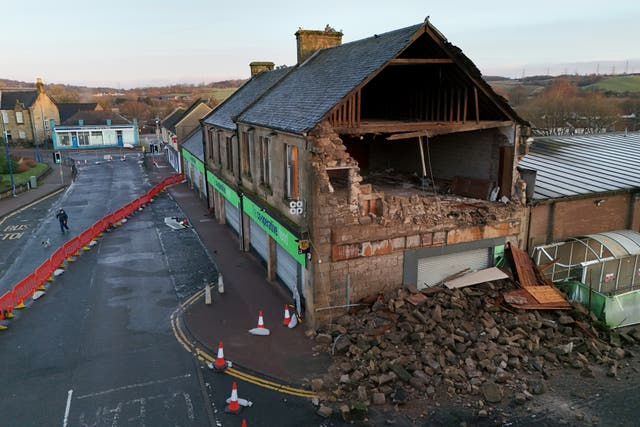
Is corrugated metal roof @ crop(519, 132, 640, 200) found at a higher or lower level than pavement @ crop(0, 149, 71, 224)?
higher

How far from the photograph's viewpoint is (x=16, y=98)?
77.8 m

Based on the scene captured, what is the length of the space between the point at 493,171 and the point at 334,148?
6761mm

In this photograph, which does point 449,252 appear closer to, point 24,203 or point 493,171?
point 493,171

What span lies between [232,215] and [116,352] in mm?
13651

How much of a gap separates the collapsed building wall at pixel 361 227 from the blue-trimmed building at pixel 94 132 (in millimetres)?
68143

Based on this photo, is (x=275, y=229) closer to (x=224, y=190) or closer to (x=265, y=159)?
(x=265, y=159)

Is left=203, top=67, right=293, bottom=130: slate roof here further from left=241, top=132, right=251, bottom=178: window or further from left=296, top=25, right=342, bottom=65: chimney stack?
left=241, top=132, right=251, bottom=178: window

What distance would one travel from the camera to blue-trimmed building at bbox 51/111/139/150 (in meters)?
72.4

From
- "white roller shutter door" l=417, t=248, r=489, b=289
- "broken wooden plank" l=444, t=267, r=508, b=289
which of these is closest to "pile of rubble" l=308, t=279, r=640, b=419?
"broken wooden plank" l=444, t=267, r=508, b=289

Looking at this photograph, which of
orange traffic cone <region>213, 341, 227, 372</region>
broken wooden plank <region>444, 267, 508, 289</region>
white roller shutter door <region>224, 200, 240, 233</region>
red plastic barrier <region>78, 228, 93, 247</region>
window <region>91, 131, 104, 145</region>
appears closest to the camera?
orange traffic cone <region>213, 341, 227, 372</region>

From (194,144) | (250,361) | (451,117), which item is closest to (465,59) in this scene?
(451,117)

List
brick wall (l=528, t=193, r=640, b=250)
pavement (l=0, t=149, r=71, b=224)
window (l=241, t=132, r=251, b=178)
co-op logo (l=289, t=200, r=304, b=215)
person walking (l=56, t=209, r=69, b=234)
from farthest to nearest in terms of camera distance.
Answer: pavement (l=0, t=149, r=71, b=224)
person walking (l=56, t=209, r=69, b=234)
window (l=241, t=132, r=251, b=178)
brick wall (l=528, t=193, r=640, b=250)
co-op logo (l=289, t=200, r=304, b=215)

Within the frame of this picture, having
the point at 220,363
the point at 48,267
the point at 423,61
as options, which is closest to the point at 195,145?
the point at 48,267

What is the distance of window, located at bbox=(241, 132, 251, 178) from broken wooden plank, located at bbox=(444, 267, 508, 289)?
1005 cm
